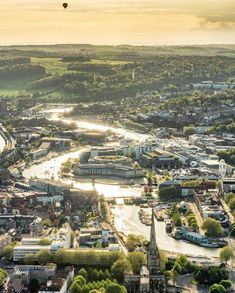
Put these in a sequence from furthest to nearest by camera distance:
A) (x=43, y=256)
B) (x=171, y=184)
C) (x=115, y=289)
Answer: (x=171, y=184), (x=43, y=256), (x=115, y=289)

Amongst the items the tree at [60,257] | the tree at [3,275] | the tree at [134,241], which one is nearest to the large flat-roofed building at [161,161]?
the tree at [134,241]

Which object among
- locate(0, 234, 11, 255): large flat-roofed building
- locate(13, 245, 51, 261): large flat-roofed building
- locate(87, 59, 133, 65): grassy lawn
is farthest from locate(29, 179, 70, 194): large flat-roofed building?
locate(87, 59, 133, 65): grassy lawn

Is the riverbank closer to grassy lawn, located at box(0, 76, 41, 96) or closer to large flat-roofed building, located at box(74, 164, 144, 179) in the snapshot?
large flat-roofed building, located at box(74, 164, 144, 179)

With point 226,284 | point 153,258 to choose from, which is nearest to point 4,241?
point 153,258

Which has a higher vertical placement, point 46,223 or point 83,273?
point 83,273

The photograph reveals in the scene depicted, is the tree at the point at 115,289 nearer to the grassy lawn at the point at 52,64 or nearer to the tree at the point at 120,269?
the tree at the point at 120,269

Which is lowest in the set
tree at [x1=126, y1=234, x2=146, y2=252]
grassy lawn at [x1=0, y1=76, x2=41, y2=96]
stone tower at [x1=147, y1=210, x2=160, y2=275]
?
grassy lawn at [x1=0, y1=76, x2=41, y2=96]

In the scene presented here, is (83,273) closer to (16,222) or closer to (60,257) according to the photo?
(60,257)
